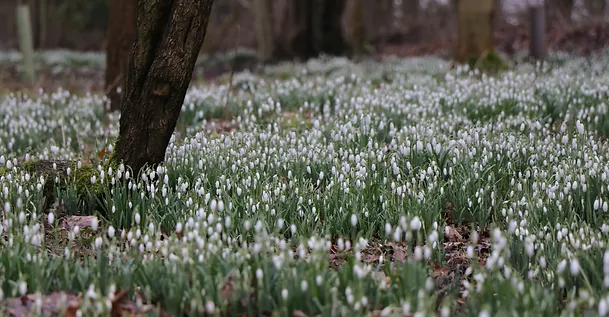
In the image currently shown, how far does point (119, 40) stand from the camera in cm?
857

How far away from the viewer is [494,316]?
243 cm

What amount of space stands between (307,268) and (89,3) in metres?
31.1

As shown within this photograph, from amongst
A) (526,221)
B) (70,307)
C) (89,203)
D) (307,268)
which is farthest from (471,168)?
(70,307)

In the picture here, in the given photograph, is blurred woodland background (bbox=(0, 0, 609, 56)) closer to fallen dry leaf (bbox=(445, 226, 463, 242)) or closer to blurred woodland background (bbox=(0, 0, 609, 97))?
blurred woodland background (bbox=(0, 0, 609, 97))

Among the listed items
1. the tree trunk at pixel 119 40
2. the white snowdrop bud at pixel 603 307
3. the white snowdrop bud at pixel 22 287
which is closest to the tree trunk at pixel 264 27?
the tree trunk at pixel 119 40

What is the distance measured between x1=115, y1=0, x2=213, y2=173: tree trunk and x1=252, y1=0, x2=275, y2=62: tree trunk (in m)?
12.7

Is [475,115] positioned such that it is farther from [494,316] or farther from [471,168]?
[494,316]

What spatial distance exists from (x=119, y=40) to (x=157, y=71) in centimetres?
464

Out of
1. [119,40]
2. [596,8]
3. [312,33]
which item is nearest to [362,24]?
[312,33]

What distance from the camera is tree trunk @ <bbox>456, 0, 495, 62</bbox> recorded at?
413 inches

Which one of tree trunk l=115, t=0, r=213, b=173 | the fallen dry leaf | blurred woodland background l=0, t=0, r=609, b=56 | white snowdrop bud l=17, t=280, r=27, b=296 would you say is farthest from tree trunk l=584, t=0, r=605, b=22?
white snowdrop bud l=17, t=280, r=27, b=296

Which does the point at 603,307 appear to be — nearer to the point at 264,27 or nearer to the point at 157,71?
the point at 157,71

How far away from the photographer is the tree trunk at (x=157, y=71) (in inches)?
167

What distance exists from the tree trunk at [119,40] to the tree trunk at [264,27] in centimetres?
849
